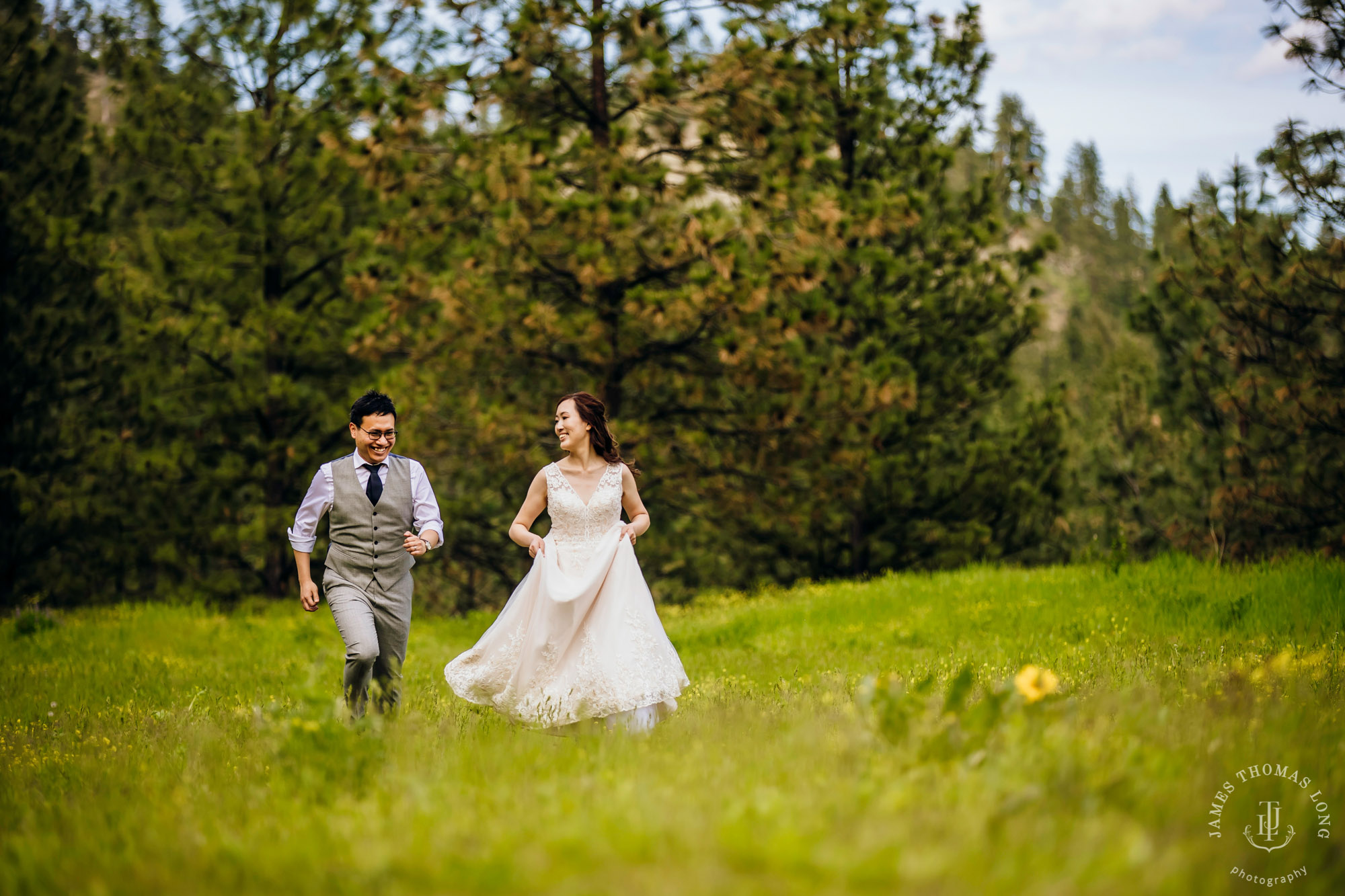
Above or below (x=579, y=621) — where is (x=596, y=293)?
above

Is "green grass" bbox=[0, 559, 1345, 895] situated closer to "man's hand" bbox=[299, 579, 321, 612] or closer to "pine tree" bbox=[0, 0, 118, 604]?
"man's hand" bbox=[299, 579, 321, 612]

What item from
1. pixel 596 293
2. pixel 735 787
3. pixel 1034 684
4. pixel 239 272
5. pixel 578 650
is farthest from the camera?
pixel 239 272

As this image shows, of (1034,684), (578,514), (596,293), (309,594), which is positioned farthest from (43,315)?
(1034,684)

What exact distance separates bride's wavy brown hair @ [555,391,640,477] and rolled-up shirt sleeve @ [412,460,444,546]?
1.02m

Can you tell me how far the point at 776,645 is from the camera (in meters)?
9.00

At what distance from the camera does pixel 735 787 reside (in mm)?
2977

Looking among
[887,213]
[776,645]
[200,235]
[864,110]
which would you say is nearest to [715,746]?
[776,645]

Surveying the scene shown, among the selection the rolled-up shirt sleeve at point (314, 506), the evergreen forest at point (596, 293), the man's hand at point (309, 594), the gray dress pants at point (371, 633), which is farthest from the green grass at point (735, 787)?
the evergreen forest at point (596, 293)

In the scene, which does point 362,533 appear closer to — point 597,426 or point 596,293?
point 597,426

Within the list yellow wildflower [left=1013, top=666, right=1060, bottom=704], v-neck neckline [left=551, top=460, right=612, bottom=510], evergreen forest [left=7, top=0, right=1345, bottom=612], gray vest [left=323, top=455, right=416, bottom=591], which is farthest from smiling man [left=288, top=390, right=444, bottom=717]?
evergreen forest [left=7, top=0, right=1345, bottom=612]

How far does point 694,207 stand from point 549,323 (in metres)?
2.39

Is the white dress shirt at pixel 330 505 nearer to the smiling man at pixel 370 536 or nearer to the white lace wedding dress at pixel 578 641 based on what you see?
the smiling man at pixel 370 536

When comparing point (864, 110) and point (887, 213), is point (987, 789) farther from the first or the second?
point (864, 110)

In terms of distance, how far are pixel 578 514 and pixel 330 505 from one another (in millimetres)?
1509
